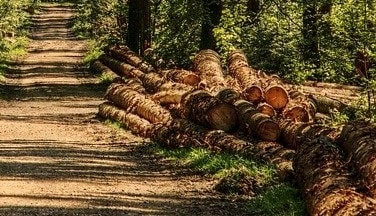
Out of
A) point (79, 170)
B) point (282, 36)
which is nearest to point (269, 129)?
point (79, 170)

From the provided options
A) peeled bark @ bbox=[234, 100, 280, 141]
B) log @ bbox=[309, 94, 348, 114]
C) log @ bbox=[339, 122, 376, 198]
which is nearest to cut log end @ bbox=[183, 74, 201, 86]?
log @ bbox=[309, 94, 348, 114]

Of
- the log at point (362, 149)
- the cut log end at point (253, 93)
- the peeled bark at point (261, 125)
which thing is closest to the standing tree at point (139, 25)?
the cut log end at point (253, 93)

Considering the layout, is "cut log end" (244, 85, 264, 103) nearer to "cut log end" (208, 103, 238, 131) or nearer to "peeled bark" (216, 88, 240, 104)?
"peeled bark" (216, 88, 240, 104)

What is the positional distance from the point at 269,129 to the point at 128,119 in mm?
5225

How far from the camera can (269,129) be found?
12148 mm

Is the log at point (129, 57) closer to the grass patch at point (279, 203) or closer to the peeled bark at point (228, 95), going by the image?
the peeled bark at point (228, 95)

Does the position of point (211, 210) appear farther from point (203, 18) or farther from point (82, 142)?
point (203, 18)

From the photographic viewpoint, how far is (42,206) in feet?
30.3

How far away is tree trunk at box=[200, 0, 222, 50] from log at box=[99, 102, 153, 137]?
15.6 ft

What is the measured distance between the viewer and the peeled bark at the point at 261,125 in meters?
12.1

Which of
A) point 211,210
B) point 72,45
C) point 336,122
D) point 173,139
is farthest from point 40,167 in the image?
point 72,45

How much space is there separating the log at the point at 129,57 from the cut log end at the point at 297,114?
758cm

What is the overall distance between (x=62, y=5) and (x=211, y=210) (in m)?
73.5

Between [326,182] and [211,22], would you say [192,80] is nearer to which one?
[211,22]
